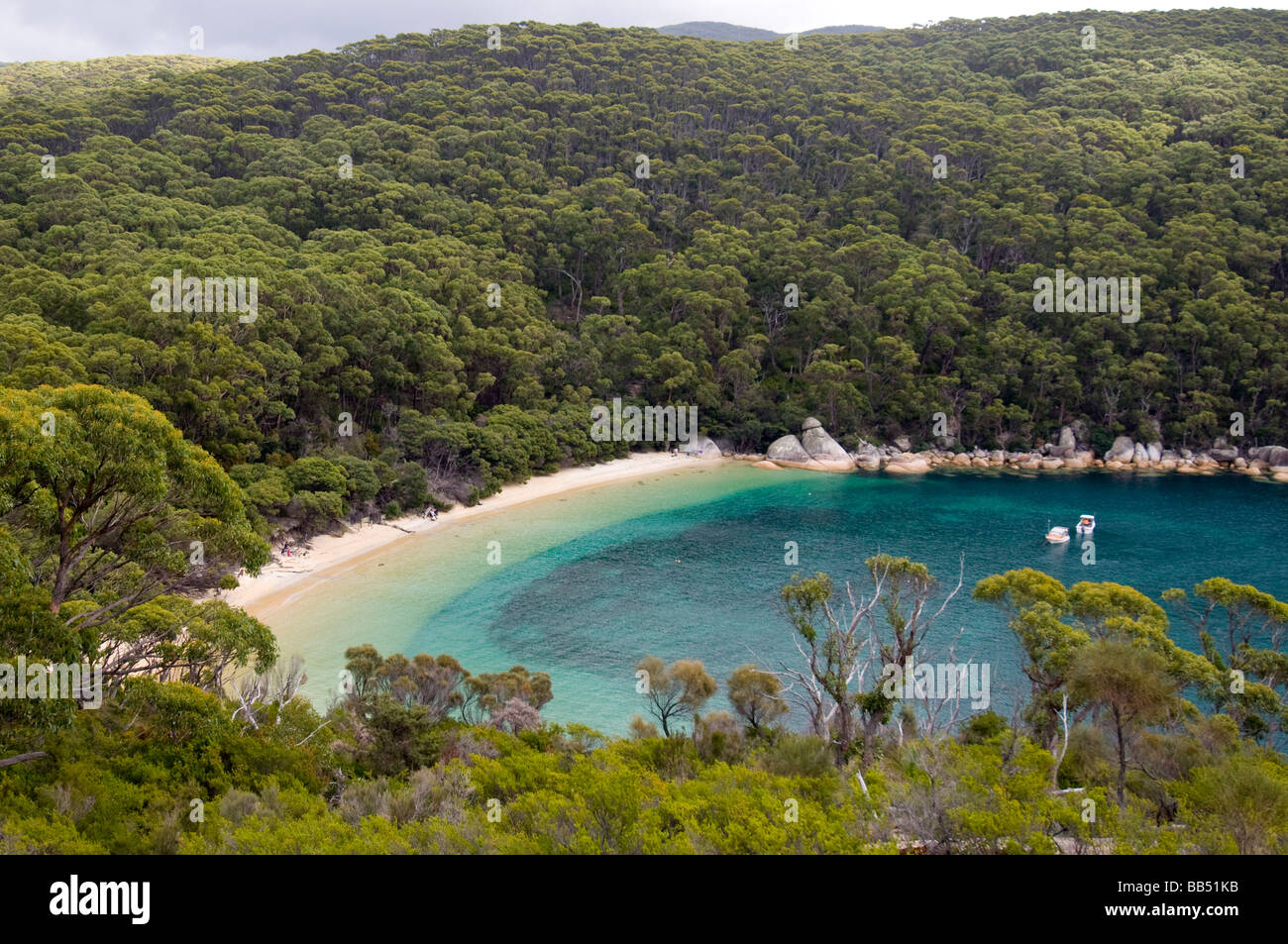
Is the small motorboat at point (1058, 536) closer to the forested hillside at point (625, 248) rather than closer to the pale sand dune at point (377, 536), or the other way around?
the forested hillside at point (625, 248)

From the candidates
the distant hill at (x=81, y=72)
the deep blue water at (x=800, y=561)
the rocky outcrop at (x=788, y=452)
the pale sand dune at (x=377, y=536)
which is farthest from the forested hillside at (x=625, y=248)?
the distant hill at (x=81, y=72)

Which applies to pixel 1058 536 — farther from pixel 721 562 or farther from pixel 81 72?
pixel 81 72

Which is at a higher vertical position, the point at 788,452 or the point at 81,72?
the point at 81,72

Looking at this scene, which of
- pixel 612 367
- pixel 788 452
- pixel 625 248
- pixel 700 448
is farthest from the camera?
pixel 625 248

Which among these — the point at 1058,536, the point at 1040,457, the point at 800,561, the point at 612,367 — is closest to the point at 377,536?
the point at 800,561

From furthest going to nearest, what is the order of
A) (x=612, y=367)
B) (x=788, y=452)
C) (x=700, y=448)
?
(x=612, y=367)
(x=700, y=448)
(x=788, y=452)

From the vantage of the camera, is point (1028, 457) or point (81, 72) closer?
point (1028, 457)

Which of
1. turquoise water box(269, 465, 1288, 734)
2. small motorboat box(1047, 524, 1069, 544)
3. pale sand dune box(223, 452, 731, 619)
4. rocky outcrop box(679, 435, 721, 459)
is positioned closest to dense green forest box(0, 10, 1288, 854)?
pale sand dune box(223, 452, 731, 619)
